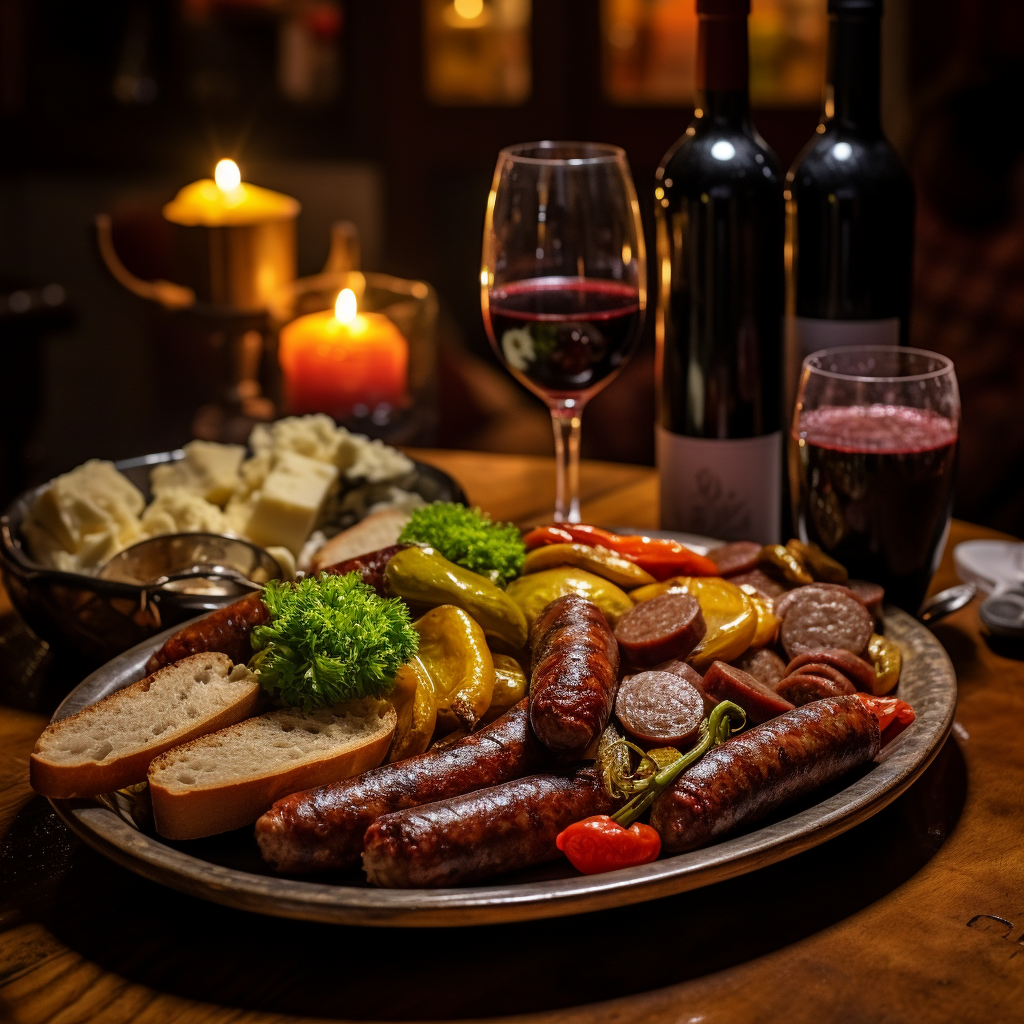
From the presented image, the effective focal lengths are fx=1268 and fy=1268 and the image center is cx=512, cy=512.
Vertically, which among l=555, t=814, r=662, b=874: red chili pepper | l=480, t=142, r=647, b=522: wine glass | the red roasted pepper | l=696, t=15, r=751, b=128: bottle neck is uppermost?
l=696, t=15, r=751, b=128: bottle neck

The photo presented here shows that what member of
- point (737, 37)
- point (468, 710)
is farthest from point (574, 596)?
point (737, 37)

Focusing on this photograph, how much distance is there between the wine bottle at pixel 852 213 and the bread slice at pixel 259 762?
966mm

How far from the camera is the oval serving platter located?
3.26ft

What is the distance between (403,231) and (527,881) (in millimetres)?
5342

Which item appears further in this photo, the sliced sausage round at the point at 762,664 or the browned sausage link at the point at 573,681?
the sliced sausage round at the point at 762,664

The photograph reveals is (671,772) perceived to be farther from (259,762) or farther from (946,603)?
(946,603)

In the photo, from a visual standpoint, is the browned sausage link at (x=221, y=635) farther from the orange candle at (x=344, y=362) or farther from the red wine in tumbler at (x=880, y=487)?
the orange candle at (x=344, y=362)

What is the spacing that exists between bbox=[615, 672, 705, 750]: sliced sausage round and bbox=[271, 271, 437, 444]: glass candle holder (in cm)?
122

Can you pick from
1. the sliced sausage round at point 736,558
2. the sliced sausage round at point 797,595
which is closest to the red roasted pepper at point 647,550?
the sliced sausage round at point 736,558

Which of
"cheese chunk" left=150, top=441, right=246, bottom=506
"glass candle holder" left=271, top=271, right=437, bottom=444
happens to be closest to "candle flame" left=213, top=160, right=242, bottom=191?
"glass candle holder" left=271, top=271, right=437, bottom=444

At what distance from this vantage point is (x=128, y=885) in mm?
1185

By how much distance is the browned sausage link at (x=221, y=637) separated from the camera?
1.39 meters

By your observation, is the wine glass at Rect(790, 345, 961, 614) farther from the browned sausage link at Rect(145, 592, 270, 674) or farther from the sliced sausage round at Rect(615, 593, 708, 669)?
the browned sausage link at Rect(145, 592, 270, 674)

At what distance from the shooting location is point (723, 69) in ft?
5.71
